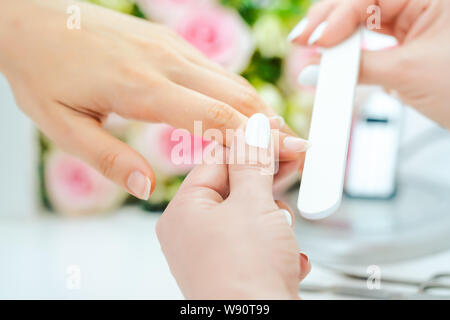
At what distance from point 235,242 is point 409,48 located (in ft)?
0.88

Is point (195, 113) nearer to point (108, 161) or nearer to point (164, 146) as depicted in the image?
point (108, 161)

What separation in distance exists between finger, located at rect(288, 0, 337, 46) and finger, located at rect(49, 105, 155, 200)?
200 mm

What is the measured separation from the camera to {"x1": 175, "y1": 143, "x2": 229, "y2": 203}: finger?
0.32m

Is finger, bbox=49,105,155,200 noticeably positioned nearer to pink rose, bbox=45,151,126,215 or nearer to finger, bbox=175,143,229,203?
finger, bbox=175,143,229,203

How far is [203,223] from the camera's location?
0.93 feet

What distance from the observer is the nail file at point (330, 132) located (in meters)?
0.32

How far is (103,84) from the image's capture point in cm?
37

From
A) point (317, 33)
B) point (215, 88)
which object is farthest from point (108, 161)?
point (317, 33)

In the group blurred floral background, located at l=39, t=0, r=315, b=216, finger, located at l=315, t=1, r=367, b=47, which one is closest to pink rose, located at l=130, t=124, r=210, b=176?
blurred floral background, located at l=39, t=0, r=315, b=216

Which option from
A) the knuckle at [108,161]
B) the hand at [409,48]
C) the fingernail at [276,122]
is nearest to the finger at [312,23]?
the hand at [409,48]

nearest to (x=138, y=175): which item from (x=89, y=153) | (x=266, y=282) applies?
(x=89, y=153)

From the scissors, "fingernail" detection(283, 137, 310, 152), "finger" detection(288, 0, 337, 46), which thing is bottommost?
the scissors

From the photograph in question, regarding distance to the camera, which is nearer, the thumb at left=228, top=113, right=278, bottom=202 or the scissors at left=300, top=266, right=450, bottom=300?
the thumb at left=228, top=113, right=278, bottom=202

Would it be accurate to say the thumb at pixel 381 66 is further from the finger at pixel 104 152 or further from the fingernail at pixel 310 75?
the finger at pixel 104 152
